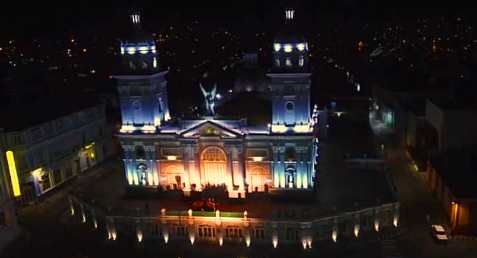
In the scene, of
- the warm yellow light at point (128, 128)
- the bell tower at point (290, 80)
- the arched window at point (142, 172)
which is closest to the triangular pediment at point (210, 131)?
the bell tower at point (290, 80)

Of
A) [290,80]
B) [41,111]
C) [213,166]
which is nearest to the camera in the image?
[290,80]

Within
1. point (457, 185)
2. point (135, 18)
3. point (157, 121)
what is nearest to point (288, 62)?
point (157, 121)

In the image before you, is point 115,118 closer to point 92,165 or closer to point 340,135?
point 92,165

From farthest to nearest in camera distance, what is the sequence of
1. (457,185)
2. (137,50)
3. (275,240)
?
(137,50)
(457,185)
(275,240)

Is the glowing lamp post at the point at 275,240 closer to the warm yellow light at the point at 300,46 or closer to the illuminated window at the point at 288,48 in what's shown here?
the illuminated window at the point at 288,48

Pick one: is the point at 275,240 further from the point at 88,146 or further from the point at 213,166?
the point at 88,146

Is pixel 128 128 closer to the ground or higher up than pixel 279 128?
higher up

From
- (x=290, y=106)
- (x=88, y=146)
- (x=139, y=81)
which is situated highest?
(x=139, y=81)

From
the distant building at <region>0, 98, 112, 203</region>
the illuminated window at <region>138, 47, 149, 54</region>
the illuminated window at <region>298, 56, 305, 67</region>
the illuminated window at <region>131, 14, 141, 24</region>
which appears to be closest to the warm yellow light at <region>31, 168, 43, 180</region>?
the distant building at <region>0, 98, 112, 203</region>
